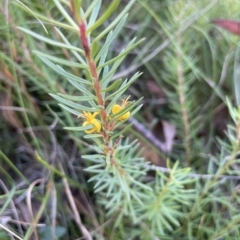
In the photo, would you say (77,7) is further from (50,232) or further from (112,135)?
(50,232)

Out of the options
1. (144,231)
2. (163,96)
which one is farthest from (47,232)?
(163,96)

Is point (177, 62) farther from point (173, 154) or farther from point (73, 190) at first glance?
point (73, 190)

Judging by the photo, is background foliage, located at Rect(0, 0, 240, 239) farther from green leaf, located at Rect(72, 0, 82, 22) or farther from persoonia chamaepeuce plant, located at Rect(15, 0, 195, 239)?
green leaf, located at Rect(72, 0, 82, 22)

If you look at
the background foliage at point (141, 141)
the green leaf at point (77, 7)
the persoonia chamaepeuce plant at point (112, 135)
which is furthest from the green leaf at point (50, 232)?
the green leaf at point (77, 7)

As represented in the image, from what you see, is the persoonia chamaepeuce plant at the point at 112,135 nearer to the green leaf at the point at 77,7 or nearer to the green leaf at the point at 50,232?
the green leaf at the point at 77,7

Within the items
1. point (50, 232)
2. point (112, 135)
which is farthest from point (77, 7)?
point (50, 232)

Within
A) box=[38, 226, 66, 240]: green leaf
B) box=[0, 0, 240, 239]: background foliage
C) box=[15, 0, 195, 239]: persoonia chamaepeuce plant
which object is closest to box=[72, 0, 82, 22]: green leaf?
box=[15, 0, 195, 239]: persoonia chamaepeuce plant

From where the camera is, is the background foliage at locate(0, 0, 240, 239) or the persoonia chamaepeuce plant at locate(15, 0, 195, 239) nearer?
the persoonia chamaepeuce plant at locate(15, 0, 195, 239)

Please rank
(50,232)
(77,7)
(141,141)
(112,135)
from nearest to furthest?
1. (77,7)
2. (112,135)
3. (50,232)
4. (141,141)
